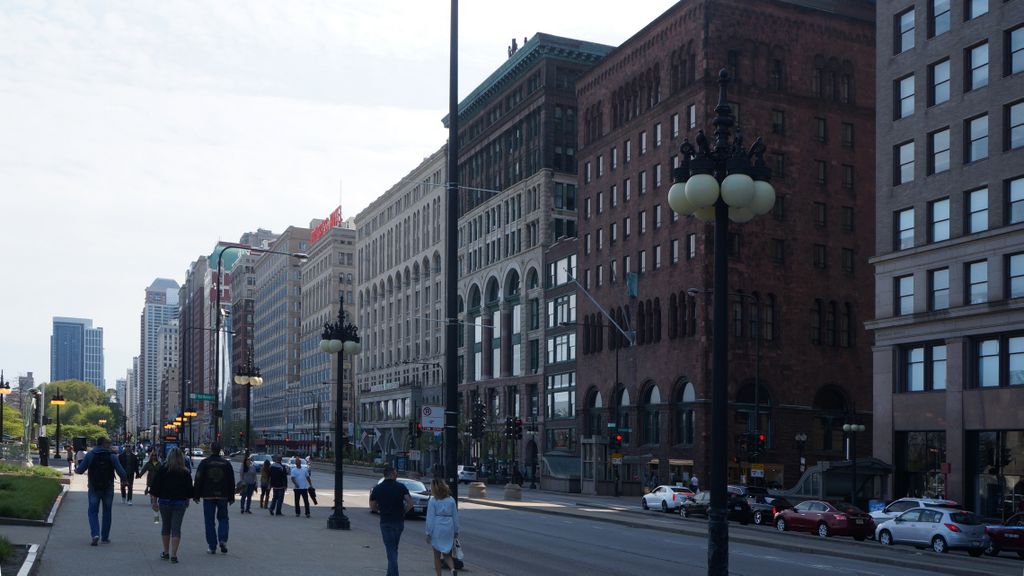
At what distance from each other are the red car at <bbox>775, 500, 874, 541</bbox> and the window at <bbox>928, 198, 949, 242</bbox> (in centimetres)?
1605

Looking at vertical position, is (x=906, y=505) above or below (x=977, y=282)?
below

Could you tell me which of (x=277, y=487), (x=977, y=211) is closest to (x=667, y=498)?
(x=977, y=211)

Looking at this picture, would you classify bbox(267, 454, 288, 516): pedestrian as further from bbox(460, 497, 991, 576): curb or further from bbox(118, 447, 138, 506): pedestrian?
bbox(460, 497, 991, 576): curb

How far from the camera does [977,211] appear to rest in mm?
49656

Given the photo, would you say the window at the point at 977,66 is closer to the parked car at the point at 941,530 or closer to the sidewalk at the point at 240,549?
the parked car at the point at 941,530

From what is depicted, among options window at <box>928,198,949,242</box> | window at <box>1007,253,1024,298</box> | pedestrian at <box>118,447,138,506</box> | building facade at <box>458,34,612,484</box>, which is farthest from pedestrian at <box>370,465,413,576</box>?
building facade at <box>458,34,612,484</box>

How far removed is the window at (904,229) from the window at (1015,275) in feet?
21.7

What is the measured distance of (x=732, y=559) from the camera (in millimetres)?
28250

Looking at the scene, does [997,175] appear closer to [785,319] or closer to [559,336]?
[785,319]

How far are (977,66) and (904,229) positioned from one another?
8222 mm

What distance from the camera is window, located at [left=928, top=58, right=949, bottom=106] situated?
52000 millimetres

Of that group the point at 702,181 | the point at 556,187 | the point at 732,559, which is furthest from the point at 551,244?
the point at 702,181

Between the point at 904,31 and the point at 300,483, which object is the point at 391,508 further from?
the point at 904,31

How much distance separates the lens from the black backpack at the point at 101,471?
2148cm
